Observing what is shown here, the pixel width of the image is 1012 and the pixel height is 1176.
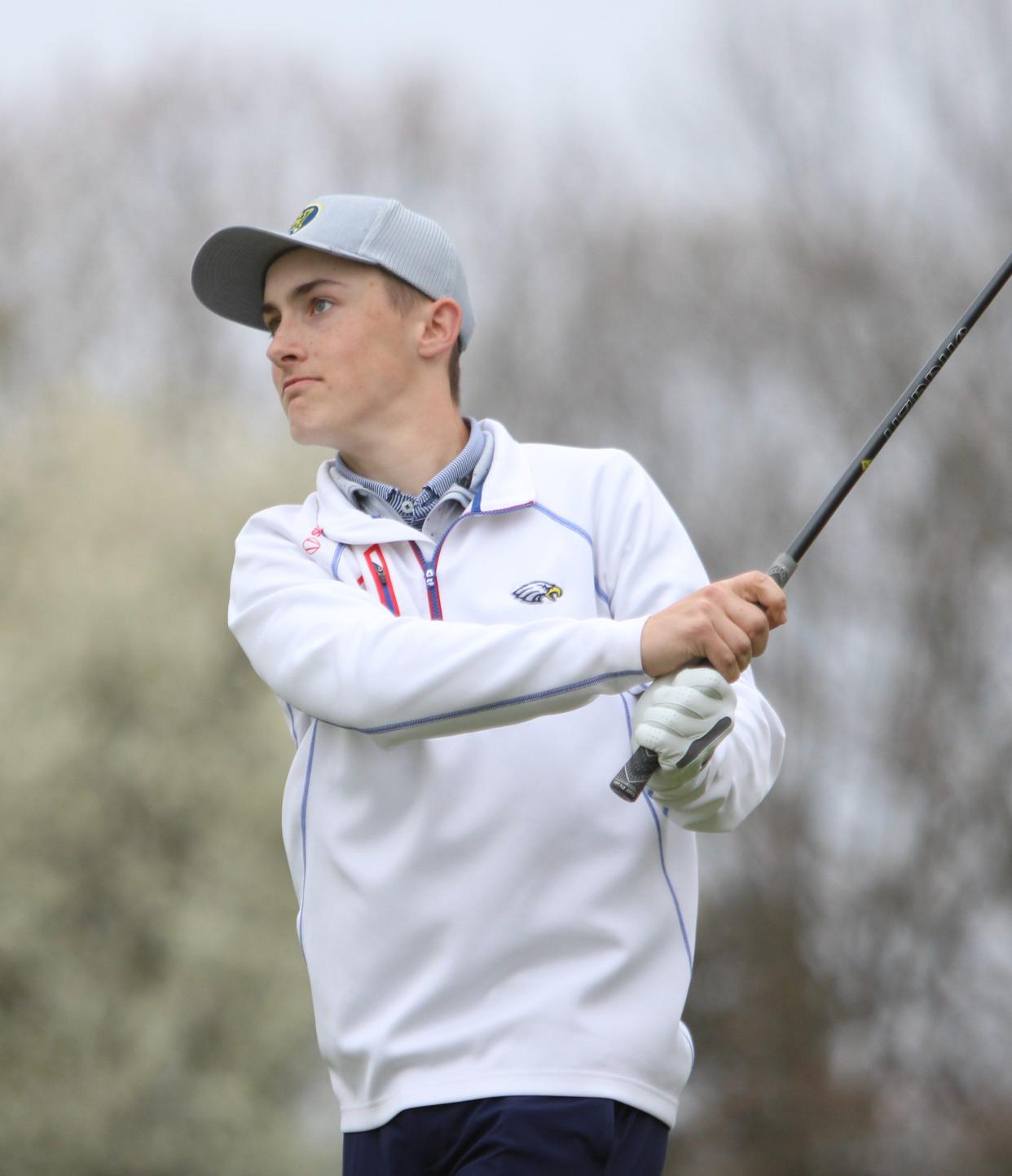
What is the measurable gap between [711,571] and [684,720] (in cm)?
1229

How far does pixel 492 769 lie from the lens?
2242mm

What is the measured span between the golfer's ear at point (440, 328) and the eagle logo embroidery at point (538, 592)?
0.46m

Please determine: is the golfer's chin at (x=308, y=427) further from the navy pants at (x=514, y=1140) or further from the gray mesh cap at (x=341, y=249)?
the navy pants at (x=514, y=1140)

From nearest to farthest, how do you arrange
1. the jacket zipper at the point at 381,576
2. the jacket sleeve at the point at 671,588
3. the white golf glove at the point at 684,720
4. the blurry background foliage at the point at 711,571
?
the white golf glove at the point at 684,720 → the jacket sleeve at the point at 671,588 → the jacket zipper at the point at 381,576 → the blurry background foliage at the point at 711,571

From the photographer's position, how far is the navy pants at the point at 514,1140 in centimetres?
210

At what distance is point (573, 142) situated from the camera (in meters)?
15.8

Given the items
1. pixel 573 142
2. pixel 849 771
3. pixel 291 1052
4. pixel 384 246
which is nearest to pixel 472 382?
pixel 573 142

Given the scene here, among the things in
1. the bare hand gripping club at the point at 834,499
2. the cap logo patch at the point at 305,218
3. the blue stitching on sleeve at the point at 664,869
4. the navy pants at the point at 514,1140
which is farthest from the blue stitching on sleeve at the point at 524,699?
the cap logo patch at the point at 305,218

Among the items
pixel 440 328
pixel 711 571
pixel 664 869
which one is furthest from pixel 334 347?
pixel 711 571

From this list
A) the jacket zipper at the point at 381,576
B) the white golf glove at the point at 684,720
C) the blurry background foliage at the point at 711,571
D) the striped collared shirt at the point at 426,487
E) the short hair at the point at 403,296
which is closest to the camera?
the white golf glove at the point at 684,720

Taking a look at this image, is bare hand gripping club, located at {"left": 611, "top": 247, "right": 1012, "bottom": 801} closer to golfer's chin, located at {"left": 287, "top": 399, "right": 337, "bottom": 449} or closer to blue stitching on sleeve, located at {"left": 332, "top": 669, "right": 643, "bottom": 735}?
blue stitching on sleeve, located at {"left": 332, "top": 669, "right": 643, "bottom": 735}

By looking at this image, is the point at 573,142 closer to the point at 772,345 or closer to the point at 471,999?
the point at 772,345

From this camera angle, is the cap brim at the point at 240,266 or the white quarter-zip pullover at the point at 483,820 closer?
the white quarter-zip pullover at the point at 483,820

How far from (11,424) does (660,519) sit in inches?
469
